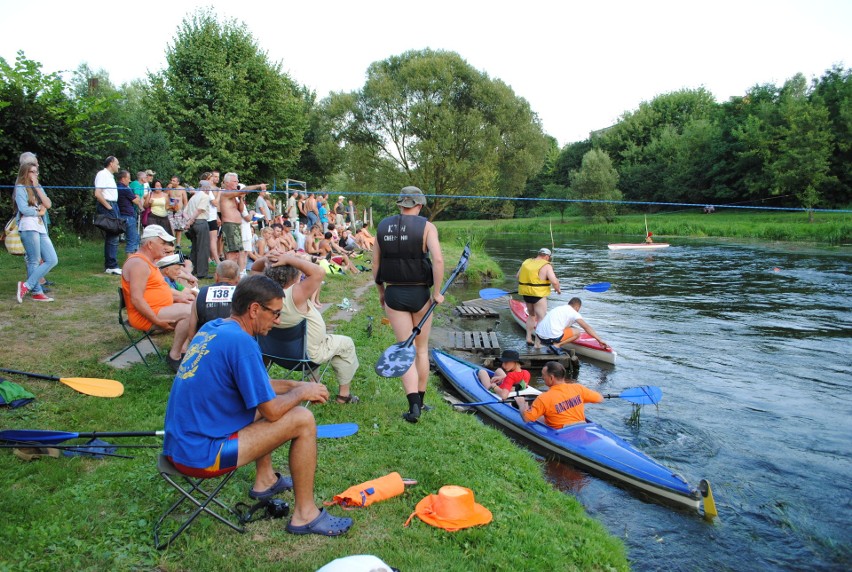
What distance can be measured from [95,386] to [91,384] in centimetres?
6

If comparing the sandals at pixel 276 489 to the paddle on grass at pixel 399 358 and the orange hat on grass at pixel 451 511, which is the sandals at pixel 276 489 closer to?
the orange hat on grass at pixel 451 511

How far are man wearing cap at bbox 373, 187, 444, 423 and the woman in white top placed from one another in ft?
16.5

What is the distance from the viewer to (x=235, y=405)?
3.01 meters

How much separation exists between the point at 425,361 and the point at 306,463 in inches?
90.3


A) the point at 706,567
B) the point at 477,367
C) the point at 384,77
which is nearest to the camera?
the point at 706,567

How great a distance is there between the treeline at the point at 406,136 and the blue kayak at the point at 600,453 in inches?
246

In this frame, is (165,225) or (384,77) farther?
(384,77)

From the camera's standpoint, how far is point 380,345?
8.41m

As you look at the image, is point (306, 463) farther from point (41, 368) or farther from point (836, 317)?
point (836, 317)

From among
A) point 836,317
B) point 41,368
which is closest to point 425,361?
point 41,368

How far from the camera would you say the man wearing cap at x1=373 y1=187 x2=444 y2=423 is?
5051 mm

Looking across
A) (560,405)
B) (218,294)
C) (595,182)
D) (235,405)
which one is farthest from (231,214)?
(595,182)

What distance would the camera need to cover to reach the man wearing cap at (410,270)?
5051mm

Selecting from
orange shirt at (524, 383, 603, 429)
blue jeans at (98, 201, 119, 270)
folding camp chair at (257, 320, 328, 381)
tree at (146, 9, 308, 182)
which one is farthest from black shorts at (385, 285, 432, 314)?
tree at (146, 9, 308, 182)
